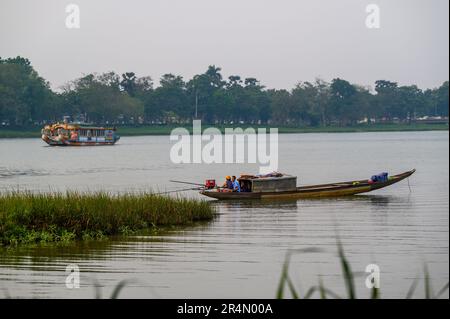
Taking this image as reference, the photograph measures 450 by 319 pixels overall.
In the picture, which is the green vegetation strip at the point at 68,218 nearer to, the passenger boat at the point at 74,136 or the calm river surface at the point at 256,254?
the calm river surface at the point at 256,254

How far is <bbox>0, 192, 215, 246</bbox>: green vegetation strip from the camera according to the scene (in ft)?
63.8

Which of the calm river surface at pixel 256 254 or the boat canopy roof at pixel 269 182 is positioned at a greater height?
the boat canopy roof at pixel 269 182

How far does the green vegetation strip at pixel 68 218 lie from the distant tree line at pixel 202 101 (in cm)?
A: 10268

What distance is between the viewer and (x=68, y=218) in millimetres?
20156

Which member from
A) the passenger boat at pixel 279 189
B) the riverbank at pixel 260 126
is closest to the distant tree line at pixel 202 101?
the riverbank at pixel 260 126

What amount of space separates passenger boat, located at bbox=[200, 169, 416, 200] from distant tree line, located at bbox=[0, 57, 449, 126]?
94.4m

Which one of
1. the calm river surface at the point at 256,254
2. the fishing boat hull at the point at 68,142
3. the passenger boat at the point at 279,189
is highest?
the passenger boat at the point at 279,189

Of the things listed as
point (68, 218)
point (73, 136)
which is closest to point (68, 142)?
point (73, 136)

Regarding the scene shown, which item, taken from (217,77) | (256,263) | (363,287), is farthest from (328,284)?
(217,77)

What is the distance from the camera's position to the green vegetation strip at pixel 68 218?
19.5 meters

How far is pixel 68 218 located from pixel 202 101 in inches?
5221

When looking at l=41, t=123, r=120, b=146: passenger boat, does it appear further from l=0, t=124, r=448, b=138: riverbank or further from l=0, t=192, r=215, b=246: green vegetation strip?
l=0, t=192, r=215, b=246: green vegetation strip

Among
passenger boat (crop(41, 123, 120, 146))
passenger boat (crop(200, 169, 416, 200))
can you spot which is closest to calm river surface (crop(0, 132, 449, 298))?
passenger boat (crop(200, 169, 416, 200))
